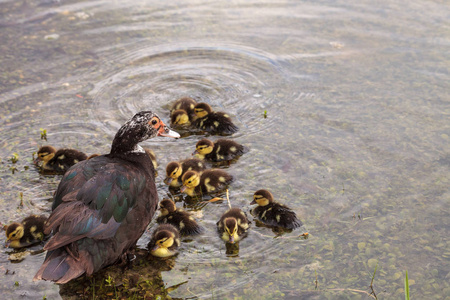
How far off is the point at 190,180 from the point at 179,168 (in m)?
0.24

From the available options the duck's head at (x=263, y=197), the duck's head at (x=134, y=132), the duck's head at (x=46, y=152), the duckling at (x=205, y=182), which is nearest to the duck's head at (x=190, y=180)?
the duckling at (x=205, y=182)

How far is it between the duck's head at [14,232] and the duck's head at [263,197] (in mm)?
1975

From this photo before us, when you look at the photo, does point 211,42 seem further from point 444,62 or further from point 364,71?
point 444,62

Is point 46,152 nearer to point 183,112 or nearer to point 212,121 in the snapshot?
point 183,112

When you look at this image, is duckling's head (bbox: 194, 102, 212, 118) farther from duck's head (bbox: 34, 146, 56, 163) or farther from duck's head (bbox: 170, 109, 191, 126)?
duck's head (bbox: 34, 146, 56, 163)

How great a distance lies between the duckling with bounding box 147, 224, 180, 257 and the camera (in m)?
4.20

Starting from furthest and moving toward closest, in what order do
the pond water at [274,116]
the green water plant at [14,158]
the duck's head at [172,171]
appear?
the green water plant at [14,158] → the duck's head at [172,171] → the pond water at [274,116]

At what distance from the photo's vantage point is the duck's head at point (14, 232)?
13.8 ft

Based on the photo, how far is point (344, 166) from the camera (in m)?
5.41

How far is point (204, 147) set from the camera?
557cm

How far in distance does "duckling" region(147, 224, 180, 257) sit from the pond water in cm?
10

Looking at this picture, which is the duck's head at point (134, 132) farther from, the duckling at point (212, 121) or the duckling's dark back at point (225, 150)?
the duckling at point (212, 121)

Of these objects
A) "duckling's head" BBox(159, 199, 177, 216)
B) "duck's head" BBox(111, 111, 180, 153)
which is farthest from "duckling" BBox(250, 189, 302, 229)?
"duck's head" BBox(111, 111, 180, 153)

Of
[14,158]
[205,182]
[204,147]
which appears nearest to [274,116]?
[204,147]
